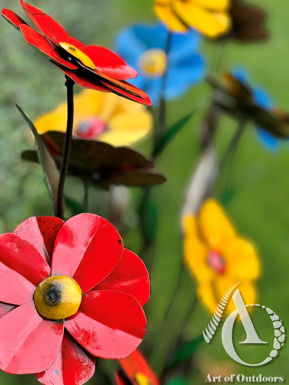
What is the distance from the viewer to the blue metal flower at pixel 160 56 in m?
0.83

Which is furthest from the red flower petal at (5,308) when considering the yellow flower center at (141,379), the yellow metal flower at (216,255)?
the yellow metal flower at (216,255)

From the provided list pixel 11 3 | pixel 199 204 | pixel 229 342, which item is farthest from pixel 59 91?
pixel 229 342

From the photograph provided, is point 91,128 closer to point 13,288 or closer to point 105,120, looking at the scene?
point 105,120

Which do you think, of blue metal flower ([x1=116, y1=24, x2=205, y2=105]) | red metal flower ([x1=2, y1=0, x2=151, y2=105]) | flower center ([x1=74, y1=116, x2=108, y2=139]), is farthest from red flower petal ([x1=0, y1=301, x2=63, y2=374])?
blue metal flower ([x1=116, y1=24, x2=205, y2=105])

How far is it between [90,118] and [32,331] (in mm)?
402

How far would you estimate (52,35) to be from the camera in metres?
0.35

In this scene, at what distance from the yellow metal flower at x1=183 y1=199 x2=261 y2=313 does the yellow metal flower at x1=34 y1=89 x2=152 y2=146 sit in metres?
0.14

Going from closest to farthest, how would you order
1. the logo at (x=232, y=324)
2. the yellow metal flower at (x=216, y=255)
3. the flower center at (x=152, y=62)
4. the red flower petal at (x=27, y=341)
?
the red flower petal at (x=27, y=341) < the logo at (x=232, y=324) < the yellow metal flower at (x=216, y=255) < the flower center at (x=152, y=62)

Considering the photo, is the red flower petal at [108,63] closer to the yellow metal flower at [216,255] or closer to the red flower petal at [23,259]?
the red flower petal at [23,259]

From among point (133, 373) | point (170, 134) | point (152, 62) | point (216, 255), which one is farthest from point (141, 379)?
point (152, 62)

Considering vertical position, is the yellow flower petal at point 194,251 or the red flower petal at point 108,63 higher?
the red flower petal at point 108,63

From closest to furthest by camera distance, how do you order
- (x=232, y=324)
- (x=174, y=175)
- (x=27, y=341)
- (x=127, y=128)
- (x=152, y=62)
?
1. (x=27, y=341)
2. (x=232, y=324)
3. (x=127, y=128)
4. (x=152, y=62)
5. (x=174, y=175)

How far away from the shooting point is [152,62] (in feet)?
2.76

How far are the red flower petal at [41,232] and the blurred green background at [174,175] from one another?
413 mm
